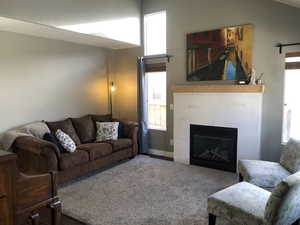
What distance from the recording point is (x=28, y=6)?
3.27 m

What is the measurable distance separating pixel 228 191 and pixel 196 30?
3.30m

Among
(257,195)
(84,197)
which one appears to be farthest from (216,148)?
(84,197)

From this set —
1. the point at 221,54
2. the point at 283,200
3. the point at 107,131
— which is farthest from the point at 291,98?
the point at 107,131

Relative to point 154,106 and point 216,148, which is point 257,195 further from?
point 154,106

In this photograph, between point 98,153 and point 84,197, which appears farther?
point 98,153

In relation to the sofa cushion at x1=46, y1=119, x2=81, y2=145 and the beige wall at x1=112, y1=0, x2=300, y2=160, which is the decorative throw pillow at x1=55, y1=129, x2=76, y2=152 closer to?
the sofa cushion at x1=46, y1=119, x2=81, y2=145

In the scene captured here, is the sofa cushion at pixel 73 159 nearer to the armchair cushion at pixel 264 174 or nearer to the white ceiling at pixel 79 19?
the white ceiling at pixel 79 19

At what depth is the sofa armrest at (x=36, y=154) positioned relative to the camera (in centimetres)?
336

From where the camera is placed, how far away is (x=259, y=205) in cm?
213

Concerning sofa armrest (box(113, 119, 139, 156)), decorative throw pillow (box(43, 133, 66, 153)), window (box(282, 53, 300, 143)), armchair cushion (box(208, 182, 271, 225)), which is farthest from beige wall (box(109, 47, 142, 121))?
armchair cushion (box(208, 182, 271, 225))

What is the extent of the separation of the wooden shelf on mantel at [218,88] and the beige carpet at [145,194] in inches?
57.6

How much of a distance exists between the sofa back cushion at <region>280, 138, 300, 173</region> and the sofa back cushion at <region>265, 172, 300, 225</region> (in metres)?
1.02

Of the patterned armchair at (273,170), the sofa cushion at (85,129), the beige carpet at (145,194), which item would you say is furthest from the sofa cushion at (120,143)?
the patterned armchair at (273,170)

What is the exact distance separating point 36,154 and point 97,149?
3.46 feet
